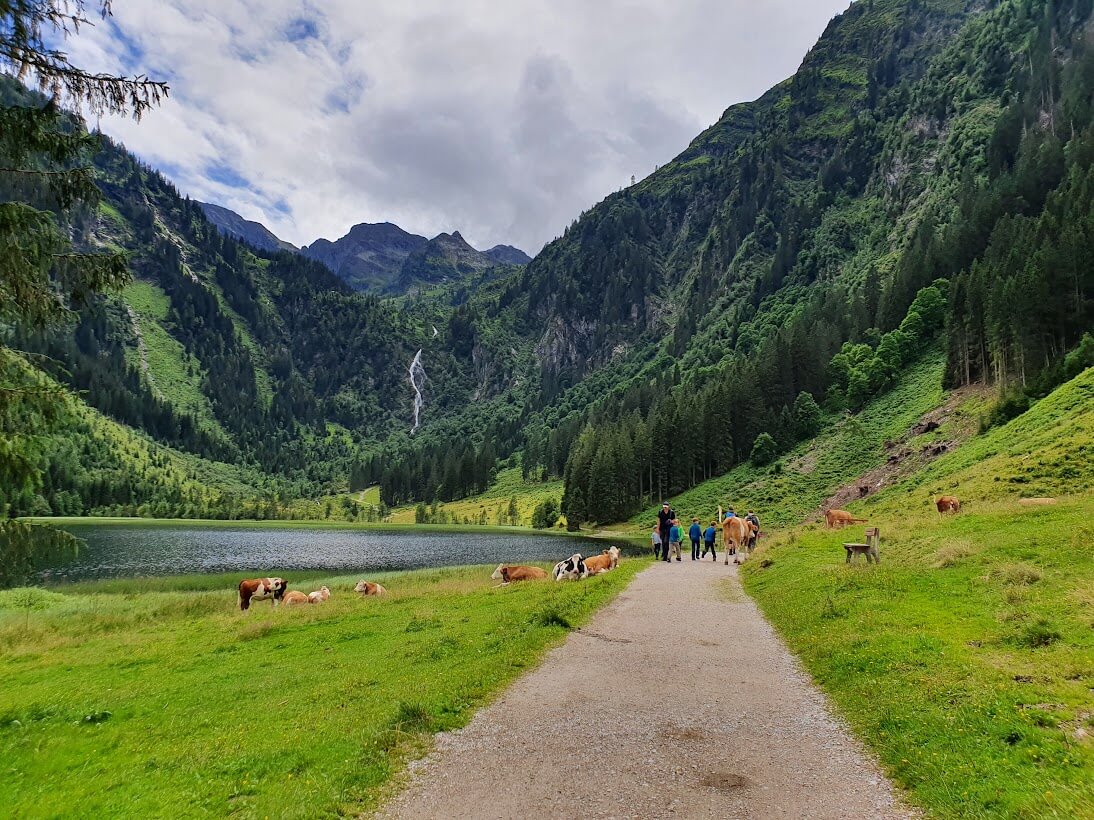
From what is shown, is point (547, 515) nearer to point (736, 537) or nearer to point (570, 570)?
point (736, 537)

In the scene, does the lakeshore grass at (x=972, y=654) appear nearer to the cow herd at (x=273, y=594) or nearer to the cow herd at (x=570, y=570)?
the cow herd at (x=570, y=570)

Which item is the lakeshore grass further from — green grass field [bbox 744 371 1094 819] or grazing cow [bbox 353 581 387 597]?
grazing cow [bbox 353 581 387 597]

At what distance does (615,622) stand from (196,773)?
12.3 m

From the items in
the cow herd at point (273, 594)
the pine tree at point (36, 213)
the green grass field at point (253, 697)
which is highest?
the pine tree at point (36, 213)

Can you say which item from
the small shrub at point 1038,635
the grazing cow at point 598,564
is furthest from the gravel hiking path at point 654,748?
the grazing cow at point 598,564

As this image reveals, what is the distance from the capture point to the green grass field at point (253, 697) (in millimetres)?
8367

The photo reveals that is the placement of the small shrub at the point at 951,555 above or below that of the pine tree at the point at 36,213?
below

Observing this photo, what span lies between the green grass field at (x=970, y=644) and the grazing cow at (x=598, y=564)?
8896 millimetres

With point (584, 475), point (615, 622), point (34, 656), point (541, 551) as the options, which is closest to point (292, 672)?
point (615, 622)

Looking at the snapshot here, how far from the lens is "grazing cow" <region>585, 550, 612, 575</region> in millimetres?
33250

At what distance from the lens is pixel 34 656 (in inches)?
866

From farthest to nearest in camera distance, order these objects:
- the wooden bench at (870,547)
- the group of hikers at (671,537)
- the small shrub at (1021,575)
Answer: the group of hikers at (671,537) < the wooden bench at (870,547) < the small shrub at (1021,575)

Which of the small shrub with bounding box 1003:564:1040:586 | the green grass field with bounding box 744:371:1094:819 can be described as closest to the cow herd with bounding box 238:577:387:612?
the green grass field with bounding box 744:371:1094:819

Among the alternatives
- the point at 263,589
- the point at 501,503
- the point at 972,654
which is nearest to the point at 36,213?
the point at 972,654
